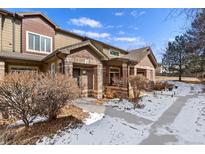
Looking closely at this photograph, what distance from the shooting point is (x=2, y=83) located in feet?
17.5

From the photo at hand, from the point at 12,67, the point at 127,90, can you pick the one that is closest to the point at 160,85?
the point at 127,90

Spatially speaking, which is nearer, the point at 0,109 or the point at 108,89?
the point at 0,109

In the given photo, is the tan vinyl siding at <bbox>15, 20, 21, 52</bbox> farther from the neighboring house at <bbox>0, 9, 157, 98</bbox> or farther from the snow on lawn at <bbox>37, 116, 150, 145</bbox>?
the snow on lawn at <bbox>37, 116, 150, 145</bbox>

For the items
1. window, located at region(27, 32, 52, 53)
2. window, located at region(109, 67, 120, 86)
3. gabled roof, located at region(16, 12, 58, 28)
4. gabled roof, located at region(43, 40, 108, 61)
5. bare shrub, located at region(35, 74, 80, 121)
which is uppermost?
gabled roof, located at region(16, 12, 58, 28)

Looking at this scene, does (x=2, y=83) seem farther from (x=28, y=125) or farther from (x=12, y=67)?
(x=12, y=67)

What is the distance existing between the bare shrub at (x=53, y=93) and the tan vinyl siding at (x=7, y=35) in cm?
733

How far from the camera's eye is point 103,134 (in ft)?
18.3

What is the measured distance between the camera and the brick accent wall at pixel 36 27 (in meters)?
12.3

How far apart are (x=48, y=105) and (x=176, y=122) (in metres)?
5.37

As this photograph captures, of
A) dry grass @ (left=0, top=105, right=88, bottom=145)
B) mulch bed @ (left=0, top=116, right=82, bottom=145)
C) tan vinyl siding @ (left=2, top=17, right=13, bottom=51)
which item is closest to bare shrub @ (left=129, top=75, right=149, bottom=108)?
dry grass @ (left=0, top=105, right=88, bottom=145)

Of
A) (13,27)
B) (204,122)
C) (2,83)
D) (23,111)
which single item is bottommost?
(204,122)

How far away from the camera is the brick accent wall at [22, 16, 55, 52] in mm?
→ 12320

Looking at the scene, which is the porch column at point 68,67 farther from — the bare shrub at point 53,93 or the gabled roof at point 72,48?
the bare shrub at point 53,93
